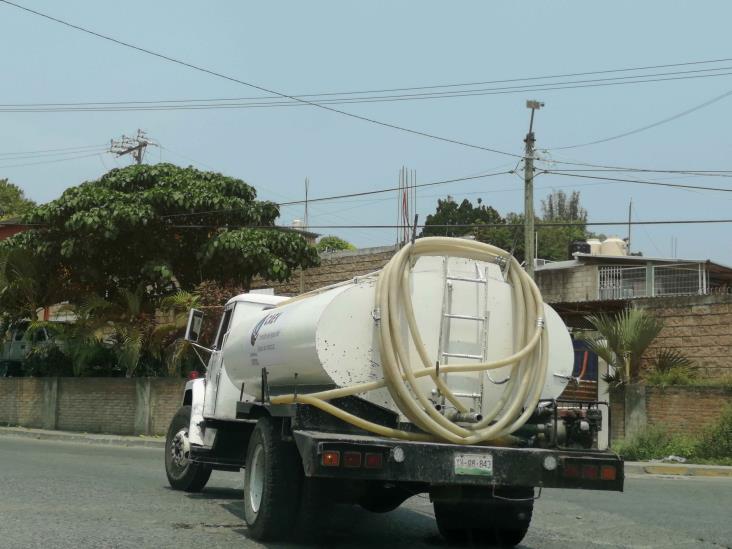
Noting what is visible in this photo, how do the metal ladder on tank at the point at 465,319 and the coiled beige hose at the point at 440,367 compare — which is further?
the metal ladder on tank at the point at 465,319

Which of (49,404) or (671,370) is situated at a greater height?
(671,370)

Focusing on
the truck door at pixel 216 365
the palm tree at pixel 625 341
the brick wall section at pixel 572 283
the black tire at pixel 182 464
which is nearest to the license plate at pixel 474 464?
the truck door at pixel 216 365

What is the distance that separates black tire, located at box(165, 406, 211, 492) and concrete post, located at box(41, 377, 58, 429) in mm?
14561

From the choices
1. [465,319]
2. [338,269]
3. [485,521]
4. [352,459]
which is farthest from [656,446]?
[352,459]

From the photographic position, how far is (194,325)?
12008 mm

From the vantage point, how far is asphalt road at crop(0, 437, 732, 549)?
28.3ft

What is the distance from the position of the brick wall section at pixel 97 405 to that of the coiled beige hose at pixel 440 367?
16.8 meters

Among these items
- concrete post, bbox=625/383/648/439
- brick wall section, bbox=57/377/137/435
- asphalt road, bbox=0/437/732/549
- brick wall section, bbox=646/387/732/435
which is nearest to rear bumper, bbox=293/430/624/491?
asphalt road, bbox=0/437/732/549

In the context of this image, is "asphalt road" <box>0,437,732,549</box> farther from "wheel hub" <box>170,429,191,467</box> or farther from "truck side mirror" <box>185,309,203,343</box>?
"truck side mirror" <box>185,309,203,343</box>

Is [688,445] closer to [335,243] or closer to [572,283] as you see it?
[572,283]

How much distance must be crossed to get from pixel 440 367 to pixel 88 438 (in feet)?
56.6

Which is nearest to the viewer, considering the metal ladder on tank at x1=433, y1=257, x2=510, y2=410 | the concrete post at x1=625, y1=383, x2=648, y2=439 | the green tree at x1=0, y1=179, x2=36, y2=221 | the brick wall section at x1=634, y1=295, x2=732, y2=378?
the metal ladder on tank at x1=433, y1=257, x2=510, y2=410

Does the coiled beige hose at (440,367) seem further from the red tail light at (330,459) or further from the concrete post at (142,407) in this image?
the concrete post at (142,407)

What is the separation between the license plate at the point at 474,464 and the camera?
743cm
